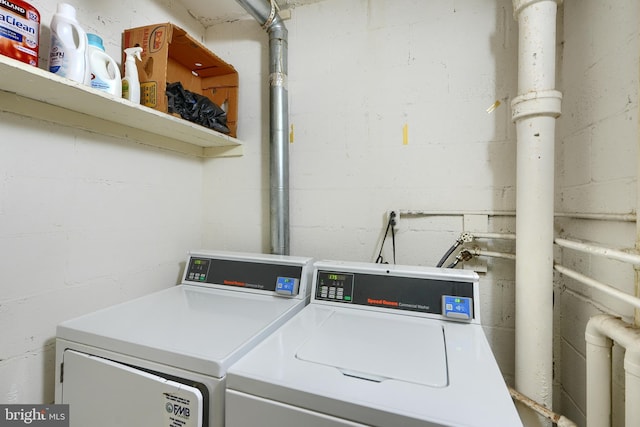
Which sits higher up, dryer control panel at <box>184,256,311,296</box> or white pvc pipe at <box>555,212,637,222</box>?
white pvc pipe at <box>555,212,637,222</box>

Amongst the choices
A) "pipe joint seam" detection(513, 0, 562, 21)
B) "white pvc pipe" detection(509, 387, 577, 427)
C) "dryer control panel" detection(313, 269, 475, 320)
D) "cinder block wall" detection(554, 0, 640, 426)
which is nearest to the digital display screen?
"dryer control panel" detection(313, 269, 475, 320)

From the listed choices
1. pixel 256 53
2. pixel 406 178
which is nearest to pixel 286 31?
pixel 256 53

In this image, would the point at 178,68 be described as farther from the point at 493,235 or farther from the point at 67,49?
the point at 493,235

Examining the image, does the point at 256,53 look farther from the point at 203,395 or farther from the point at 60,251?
the point at 203,395

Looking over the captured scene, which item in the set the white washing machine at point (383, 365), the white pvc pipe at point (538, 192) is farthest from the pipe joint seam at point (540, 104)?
the white washing machine at point (383, 365)

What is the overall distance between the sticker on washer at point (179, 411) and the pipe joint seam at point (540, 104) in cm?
152

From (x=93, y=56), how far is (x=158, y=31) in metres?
0.35

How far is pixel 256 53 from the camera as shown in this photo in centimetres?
184

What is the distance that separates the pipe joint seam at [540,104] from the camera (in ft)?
3.65

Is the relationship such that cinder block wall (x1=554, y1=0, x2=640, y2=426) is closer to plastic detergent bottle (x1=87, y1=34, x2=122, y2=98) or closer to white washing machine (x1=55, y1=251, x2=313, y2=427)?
white washing machine (x1=55, y1=251, x2=313, y2=427)

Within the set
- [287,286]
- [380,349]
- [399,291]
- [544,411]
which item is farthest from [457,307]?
[287,286]

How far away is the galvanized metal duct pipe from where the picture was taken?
1.66 meters

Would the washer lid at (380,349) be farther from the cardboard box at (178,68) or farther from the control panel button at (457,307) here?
the cardboard box at (178,68)

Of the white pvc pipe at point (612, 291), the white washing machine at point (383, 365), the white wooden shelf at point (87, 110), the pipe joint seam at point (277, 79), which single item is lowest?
the white washing machine at point (383, 365)
